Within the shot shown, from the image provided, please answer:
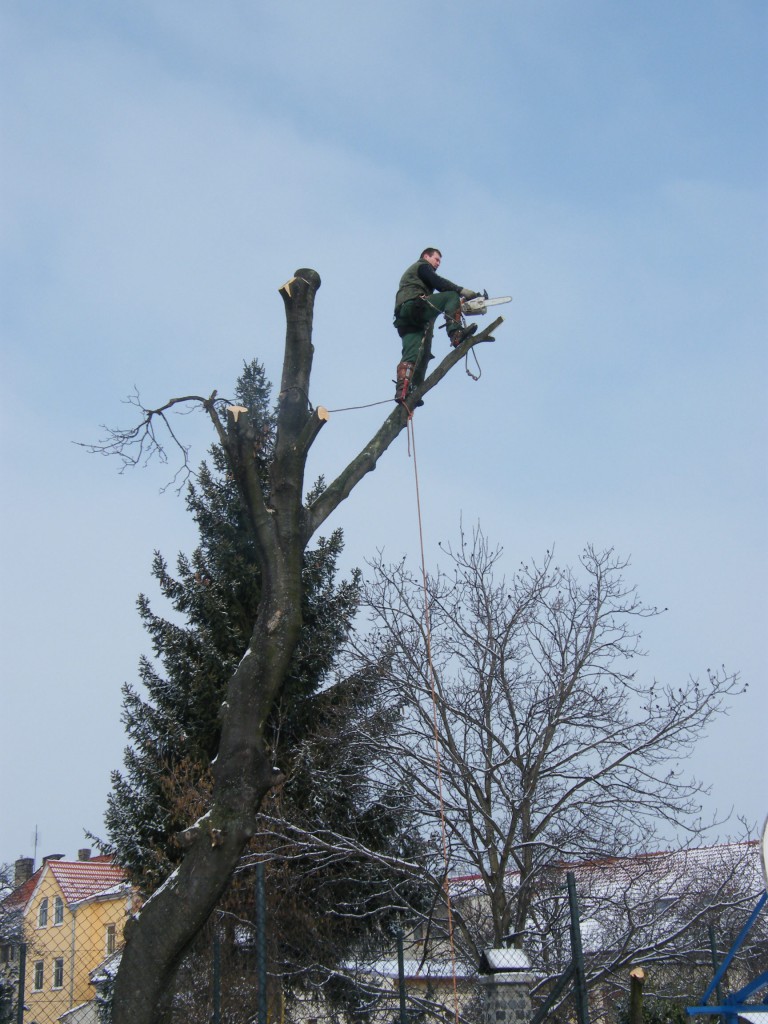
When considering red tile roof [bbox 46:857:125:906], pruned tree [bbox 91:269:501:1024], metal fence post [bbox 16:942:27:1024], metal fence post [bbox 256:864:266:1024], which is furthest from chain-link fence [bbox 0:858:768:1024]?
red tile roof [bbox 46:857:125:906]

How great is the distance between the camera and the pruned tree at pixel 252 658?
198 inches

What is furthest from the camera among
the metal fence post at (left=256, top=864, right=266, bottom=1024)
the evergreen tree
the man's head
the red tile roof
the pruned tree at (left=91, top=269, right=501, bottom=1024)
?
the red tile roof

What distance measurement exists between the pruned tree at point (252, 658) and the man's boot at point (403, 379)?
38 centimetres

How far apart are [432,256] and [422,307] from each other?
676mm

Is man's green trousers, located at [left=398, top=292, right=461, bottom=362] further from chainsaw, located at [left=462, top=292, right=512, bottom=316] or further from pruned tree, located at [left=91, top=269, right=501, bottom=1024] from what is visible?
pruned tree, located at [left=91, top=269, right=501, bottom=1024]

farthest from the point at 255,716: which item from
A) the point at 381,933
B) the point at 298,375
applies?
the point at 381,933

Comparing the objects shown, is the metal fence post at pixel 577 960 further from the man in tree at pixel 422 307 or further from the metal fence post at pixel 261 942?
the man in tree at pixel 422 307

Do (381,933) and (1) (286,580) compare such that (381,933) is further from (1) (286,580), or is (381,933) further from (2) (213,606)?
(1) (286,580)

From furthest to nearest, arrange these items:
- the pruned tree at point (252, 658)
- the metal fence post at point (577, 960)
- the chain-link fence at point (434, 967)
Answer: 1. the chain-link fence at point (434, 967)
2. the metal fence post at point (577, 960)
3. the pruned tree at point (252, 658)

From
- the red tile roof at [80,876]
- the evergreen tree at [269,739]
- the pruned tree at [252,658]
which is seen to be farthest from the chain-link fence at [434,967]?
the red tile roof at [80,876]

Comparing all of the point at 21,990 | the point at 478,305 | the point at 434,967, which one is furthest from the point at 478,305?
the point at 434,967

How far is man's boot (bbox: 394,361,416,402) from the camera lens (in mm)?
7059

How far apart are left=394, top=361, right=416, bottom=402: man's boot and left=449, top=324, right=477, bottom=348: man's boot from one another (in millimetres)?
360

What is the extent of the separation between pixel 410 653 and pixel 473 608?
40.6 inches
